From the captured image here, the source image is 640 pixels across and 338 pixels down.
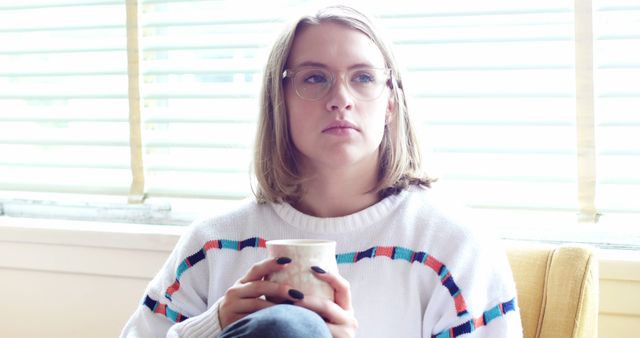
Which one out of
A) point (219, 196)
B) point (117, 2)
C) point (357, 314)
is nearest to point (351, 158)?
point (357, 314)

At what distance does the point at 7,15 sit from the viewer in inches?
105

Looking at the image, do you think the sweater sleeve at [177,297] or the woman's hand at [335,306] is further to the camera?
the sweater sleeve at [177,297]

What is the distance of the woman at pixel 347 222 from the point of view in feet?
4.90

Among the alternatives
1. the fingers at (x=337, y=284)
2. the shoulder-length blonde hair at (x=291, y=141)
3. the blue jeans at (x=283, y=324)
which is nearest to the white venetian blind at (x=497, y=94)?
the shoulder-length blonde hair at (x=291, y=141)

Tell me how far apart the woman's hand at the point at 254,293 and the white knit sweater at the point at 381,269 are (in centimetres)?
5

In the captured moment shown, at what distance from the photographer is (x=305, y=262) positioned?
1.24m

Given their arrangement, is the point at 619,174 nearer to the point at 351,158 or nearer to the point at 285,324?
the point at 351,158

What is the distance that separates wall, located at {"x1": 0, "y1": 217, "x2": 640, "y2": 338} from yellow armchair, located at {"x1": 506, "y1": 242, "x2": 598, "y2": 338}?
3.46ft

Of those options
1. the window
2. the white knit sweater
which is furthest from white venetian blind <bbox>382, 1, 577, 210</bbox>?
the white knit sweater

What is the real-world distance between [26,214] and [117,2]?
766 millimetres

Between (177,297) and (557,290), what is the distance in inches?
29.2

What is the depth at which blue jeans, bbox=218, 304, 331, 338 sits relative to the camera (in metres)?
1.19

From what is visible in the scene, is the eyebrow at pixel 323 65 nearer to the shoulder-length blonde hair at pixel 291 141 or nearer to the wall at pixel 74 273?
the shoulder-length blonde hair at pixel 291 141

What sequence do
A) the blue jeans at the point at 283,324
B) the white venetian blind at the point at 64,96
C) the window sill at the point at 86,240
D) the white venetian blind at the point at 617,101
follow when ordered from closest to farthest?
1. the blue jeans at the point at 283,324
2. the white venetian blind at the point at 617,101
3. the window sill at the point at 86,240
4. the white venetian blind at the point at 64,96
